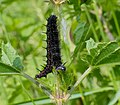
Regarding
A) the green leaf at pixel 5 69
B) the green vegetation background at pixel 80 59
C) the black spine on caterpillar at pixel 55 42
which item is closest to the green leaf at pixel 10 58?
the green leaf at pixel 5 69

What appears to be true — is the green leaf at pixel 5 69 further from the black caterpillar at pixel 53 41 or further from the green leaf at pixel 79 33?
the green leaf at pixel 79 33

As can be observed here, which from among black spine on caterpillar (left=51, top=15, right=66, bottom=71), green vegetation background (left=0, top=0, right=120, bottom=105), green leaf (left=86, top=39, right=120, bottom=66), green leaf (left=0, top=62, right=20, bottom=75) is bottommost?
green vegetation background (left=0, top=0, right=120, bottom=105)

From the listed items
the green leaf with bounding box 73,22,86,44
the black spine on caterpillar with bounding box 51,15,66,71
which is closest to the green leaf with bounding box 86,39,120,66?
the black spine on caterpillar with bounding box 51,15,66,71

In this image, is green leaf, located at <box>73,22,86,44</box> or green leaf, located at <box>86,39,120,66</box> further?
green leaf, located at <box>73,22,86,44</box>

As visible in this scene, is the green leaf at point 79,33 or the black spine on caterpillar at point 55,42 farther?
the green leaf at point 79,33

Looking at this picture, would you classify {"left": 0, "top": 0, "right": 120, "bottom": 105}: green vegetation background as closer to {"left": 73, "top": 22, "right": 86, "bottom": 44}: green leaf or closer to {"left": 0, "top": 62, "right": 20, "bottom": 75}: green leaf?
{"left": 73, "top": 22, "right": 86, "bottom": 44}: green leaf

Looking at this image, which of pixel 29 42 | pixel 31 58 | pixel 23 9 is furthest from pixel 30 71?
pixel 23 9

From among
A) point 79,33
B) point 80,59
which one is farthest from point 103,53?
point 80,59

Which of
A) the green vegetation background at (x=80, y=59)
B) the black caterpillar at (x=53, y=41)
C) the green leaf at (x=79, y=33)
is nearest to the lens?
the black caterpillar at (x=53, y=41)

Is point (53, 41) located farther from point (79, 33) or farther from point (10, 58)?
point (79, 33)

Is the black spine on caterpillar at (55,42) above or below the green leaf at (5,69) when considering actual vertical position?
above

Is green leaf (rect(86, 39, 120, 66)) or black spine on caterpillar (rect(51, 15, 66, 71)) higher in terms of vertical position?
black spine on caterpillar (rect(51, 15, 66, 71))
